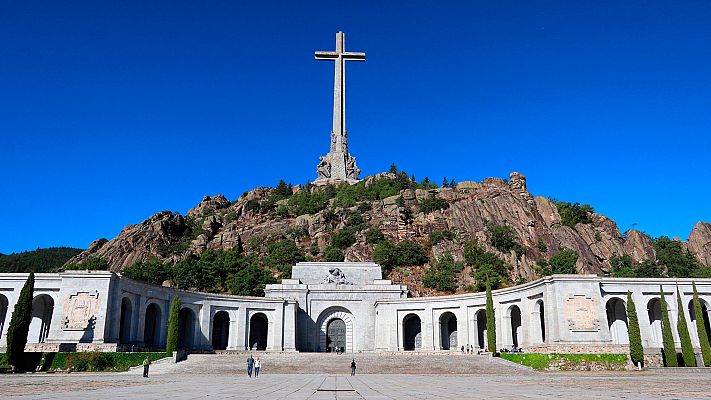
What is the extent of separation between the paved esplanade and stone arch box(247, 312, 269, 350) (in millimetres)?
52065

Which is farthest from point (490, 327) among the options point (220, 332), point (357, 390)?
point (357, 390)

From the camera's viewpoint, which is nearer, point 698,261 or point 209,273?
point 209,273

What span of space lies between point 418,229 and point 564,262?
22.0 metres

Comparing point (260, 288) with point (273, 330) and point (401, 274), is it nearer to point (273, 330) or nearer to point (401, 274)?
point (273, 330)

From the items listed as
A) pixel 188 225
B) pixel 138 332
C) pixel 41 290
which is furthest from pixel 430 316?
pixel 188 225

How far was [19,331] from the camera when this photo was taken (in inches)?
1220

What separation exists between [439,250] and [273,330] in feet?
114

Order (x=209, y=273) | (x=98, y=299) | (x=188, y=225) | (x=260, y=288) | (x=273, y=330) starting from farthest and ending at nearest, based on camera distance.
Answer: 1. (x=188, y=225)
2. (x=209, y=273)
3. (x=260, y=288)
4. (x=273, y=330)
5. (x=98, y=299)

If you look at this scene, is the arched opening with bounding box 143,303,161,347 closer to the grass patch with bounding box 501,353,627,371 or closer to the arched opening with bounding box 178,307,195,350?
the arched opening with bounding box 178,307,195,350

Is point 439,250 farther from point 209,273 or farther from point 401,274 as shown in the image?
point 209,273

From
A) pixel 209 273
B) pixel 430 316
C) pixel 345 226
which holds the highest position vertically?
pixel 345 226

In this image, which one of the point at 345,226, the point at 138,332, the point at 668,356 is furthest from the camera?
the point at 345,226

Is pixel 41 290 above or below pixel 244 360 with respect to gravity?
above

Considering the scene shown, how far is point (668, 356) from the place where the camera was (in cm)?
3597
